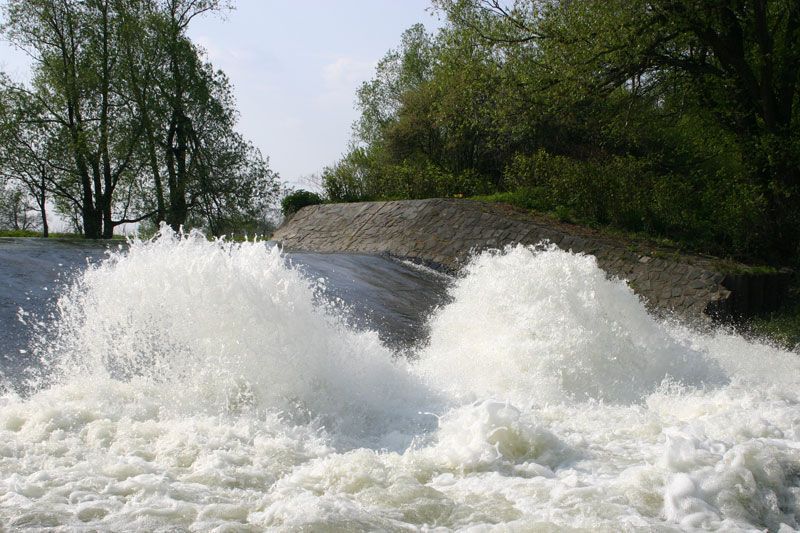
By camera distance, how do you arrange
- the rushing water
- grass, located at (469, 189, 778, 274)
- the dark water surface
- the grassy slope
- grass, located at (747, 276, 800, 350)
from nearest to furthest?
1. the rushing water
2. the dark water surface
3. grass, located at (747, 276, 800, 350)
4. the grassy slope
5. grass, located at (469, 189, 778, 274)

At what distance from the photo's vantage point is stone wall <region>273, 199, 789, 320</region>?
460 inches

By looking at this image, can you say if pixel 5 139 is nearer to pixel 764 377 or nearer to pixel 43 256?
pixel 43 256

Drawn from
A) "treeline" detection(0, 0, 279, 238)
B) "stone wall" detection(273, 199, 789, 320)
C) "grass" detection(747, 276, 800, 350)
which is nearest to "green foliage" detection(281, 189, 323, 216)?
"stone wall" detection(273, 199, 789, 320)

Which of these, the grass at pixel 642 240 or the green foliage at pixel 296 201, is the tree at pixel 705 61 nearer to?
the grass at pixel 642 240

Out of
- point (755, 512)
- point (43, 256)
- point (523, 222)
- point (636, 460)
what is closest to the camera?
point (755, 512)

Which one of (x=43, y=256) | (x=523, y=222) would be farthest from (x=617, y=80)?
(x=43, y=256)

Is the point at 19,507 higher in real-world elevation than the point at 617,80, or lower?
lower

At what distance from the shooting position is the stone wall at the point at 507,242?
11695 mm

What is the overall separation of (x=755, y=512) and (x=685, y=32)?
11.3 meters

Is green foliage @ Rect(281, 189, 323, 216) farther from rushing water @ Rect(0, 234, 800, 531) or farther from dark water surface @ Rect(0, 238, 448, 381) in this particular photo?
rushing water @ Rect(0, 234, 800, 531)

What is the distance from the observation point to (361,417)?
552cm

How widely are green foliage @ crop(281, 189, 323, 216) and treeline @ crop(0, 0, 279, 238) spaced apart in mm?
4386

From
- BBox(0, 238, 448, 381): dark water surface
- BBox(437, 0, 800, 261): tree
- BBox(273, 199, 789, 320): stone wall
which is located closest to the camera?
BBox(0, 238, 448, 381): dark water surface

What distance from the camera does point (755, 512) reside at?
13.0 ft
